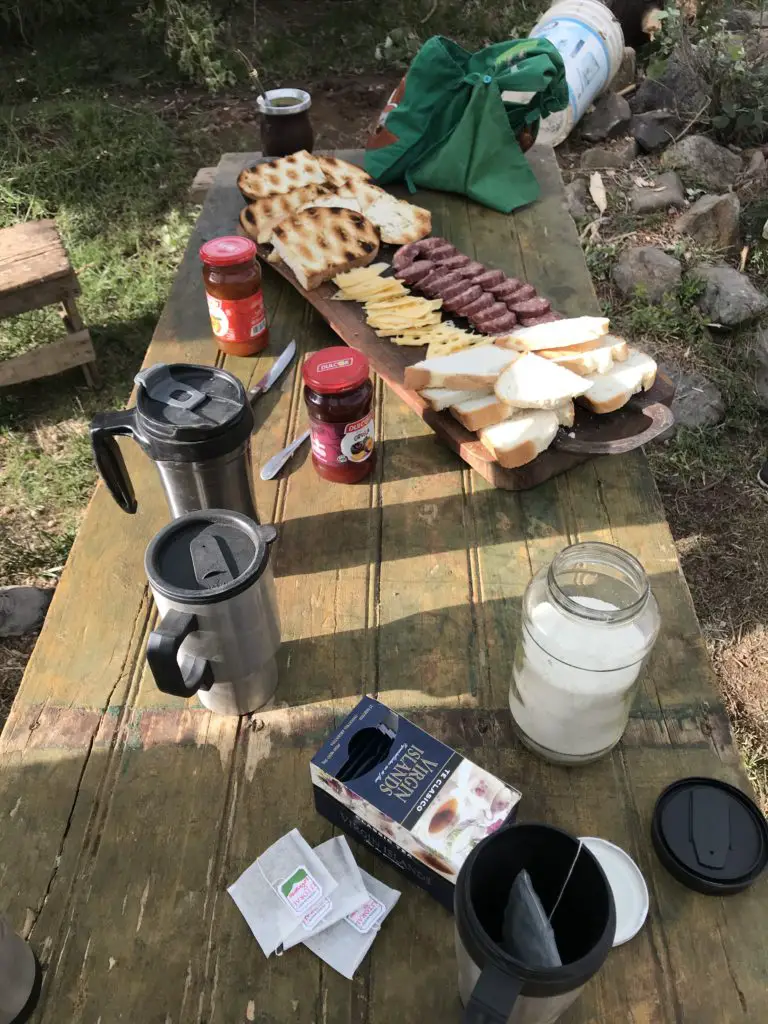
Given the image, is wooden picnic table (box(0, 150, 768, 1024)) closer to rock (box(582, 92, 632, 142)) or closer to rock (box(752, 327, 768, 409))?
rock (box(752, 327, 768, 409))

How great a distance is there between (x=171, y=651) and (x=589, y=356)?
126 cm

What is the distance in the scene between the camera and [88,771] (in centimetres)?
136

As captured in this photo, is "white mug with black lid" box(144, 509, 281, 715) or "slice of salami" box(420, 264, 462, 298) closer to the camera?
"white mug with black lid" box(144, 509, 281, 715)

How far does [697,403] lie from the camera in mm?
3535

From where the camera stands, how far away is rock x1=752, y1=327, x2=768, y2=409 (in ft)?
11.9

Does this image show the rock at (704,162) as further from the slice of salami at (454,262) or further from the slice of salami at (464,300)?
the slice of salami at (464,300)

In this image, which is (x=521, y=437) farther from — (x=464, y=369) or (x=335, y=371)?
(x=335, y=371)

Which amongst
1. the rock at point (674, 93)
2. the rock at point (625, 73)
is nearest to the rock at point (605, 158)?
the rock at point (674, 93)

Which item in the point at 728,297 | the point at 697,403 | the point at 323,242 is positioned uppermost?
the point at 323,242

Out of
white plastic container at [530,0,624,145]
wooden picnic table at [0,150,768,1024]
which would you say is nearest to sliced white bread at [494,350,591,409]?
wooden picnic table at [0,150,768,1024]

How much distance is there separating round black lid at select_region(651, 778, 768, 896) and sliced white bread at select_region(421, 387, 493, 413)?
1.01 m

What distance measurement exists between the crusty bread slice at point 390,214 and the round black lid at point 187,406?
129cm

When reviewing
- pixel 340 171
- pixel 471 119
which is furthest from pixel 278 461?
pixel 471 119

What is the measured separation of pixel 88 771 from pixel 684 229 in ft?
13.6
